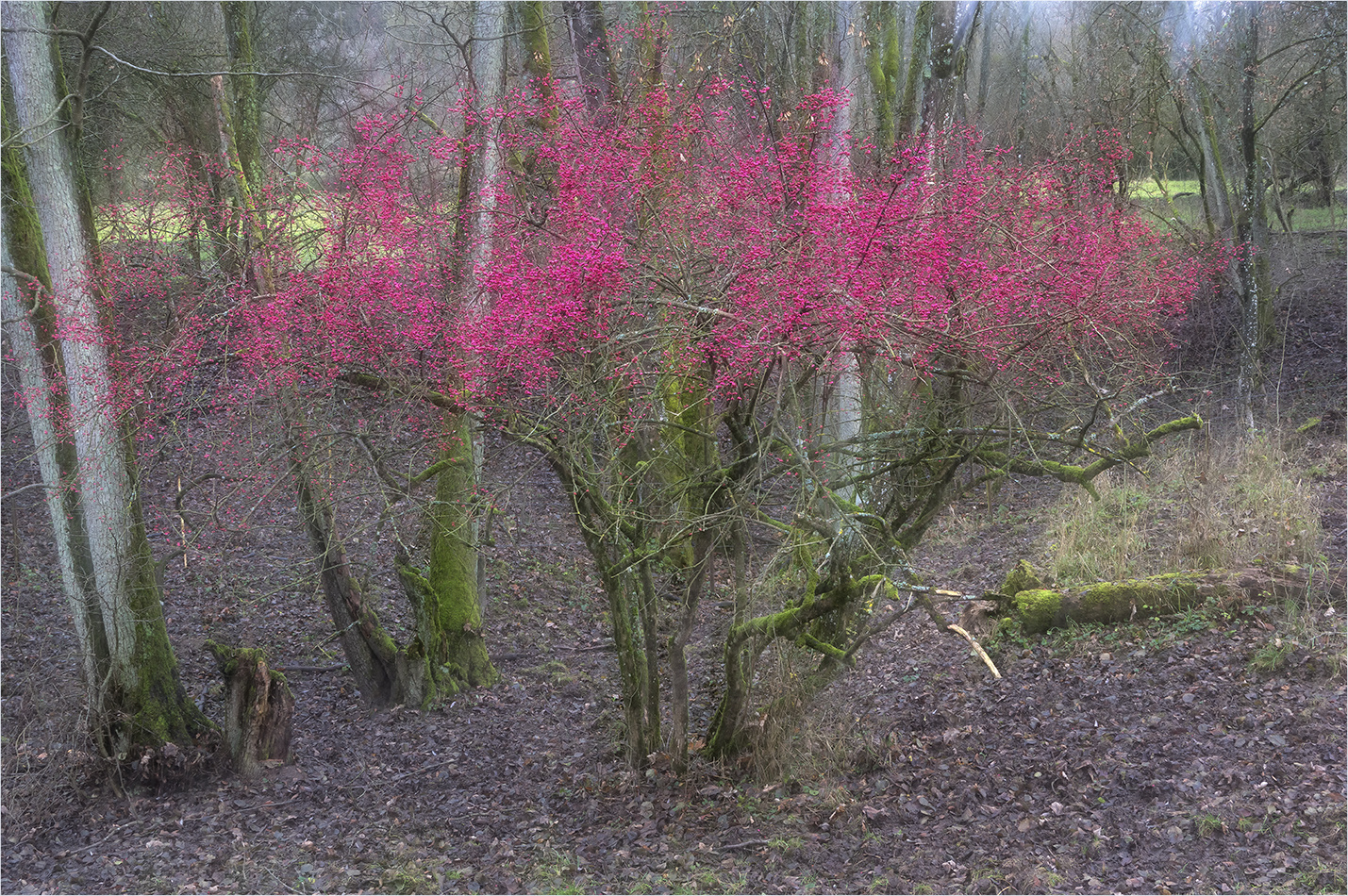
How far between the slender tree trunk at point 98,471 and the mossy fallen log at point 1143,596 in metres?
5.17

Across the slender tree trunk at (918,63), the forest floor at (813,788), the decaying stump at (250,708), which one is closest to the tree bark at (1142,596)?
the forest floor at (813,788)

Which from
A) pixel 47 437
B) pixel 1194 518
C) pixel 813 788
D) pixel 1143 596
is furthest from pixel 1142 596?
pixel 47 437

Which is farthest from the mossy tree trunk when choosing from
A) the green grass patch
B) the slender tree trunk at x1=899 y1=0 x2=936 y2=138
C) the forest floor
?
the slender tree trunk at x1=899 y1=0 x2=936 y2=138

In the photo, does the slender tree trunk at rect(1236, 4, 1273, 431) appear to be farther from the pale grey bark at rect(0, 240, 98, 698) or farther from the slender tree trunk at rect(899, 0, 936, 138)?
the pale grey bark at rect(0, 240, 98, 698)

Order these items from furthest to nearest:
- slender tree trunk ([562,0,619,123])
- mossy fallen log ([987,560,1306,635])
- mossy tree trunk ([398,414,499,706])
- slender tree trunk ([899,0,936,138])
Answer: slender tree trunk ([899,0,936,138])
slender tree trunk ([562,0,619,123])
mossy tree trunk ([398,414,499,706])
mossy fallen log ([987,560,1306,635])

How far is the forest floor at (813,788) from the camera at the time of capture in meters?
4.27

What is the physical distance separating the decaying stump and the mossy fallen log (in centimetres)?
452

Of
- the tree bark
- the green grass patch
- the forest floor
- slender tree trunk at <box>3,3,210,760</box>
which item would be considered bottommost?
the forest floor

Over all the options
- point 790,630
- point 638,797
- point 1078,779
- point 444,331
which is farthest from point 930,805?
point 444,331

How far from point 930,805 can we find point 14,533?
767 cm

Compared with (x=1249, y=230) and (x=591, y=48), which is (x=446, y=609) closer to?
(x=591, y=48)

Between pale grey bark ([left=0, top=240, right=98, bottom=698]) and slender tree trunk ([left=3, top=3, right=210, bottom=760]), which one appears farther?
pale grey bark ([left=0, top=240, right=98, bottom=698])

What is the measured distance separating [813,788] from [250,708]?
3296 mm

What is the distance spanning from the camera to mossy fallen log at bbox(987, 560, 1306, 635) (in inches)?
238
